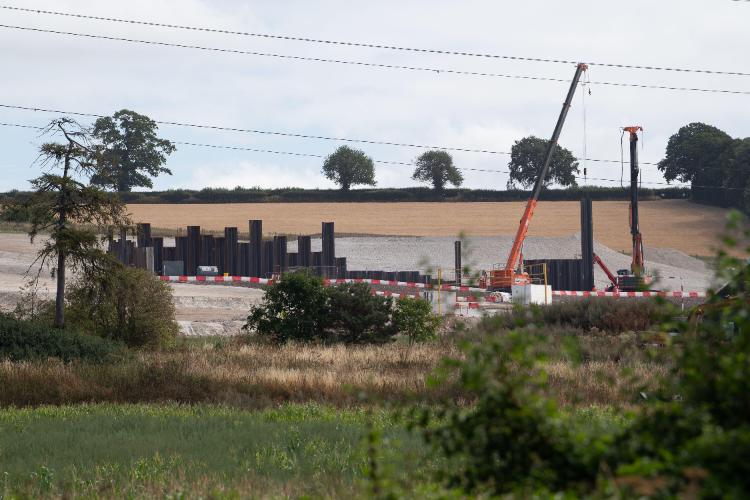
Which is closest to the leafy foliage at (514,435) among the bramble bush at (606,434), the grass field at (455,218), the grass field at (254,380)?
the bramble bush at (606,434)

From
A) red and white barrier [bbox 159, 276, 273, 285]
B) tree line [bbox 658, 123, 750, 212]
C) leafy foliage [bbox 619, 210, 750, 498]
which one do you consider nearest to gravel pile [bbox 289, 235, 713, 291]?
tree line [bbox 658, 123, 750, 212]

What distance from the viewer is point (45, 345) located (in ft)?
70.8

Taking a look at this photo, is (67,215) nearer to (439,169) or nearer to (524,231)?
(524,231)

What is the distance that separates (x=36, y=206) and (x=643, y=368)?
14.0 meters

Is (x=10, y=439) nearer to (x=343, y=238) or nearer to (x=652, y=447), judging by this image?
(x=652, y=447)

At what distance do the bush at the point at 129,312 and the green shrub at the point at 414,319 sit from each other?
6.06 metres

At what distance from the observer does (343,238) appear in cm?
7612

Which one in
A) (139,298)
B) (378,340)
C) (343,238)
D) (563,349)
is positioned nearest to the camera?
(563,349)

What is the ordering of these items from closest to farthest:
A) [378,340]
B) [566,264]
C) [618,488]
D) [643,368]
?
[618,488] → [643,368] → [378,340] → [566,264]

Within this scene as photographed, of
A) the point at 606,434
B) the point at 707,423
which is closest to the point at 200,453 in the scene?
the point at 606,434

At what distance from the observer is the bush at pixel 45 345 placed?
21.0m

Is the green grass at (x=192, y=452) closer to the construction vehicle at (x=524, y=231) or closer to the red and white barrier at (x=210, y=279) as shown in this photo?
the construction vehicle at (x=524, y=231)

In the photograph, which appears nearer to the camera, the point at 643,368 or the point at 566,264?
the point at 643,368

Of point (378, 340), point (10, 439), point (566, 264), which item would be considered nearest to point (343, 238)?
point (566, 264)
